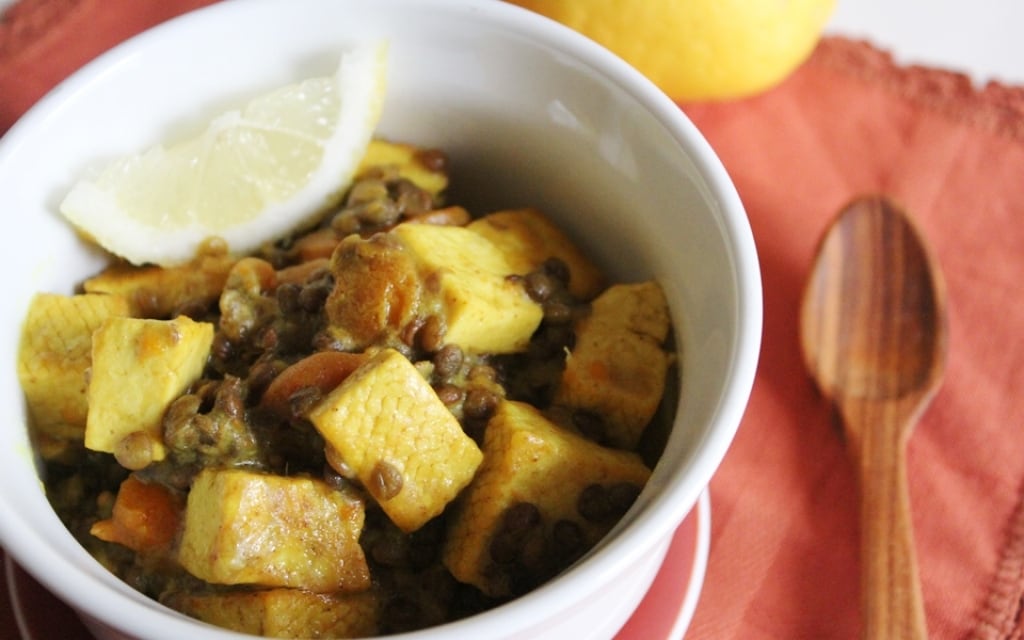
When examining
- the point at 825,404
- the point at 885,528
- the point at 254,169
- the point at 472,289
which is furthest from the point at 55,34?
the point at 885,528

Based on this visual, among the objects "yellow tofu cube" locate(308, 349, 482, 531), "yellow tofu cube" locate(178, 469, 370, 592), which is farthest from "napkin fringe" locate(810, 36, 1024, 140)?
"yellow tofu cube" locate(178, 469, 370, 592)

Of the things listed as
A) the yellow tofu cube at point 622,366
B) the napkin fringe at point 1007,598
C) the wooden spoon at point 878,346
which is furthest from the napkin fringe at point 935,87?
the yellow tofu cube at point 622,366

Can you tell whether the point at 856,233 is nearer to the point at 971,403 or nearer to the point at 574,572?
the point at 971,403

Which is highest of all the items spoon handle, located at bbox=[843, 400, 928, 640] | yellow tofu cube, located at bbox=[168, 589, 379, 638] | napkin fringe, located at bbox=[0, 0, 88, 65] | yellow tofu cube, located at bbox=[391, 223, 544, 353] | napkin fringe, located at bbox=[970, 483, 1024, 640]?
napkin fringe, located at bbox=[0, 0, 88, 65]

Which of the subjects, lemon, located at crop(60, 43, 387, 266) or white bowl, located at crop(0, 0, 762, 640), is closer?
white bowl, located at crop(0, 0, 762, 640)

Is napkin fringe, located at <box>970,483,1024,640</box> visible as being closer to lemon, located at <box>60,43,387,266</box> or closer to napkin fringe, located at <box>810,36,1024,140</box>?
napkin fringe, located at <box>810,36,1024,140</box>

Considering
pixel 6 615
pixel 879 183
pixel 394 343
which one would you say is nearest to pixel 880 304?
pixel 879 183

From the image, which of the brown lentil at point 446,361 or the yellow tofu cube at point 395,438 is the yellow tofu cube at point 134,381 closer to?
the yellow tofu cube at point 395,438
